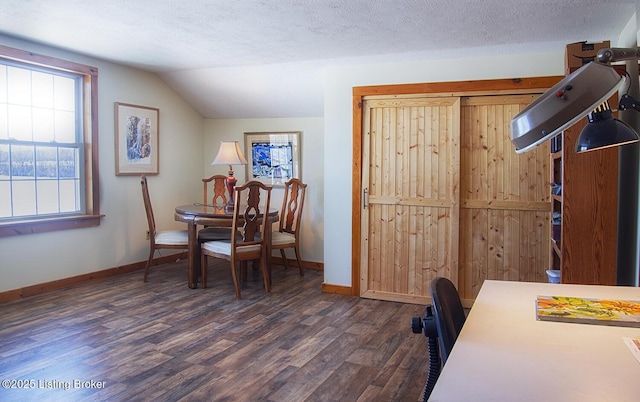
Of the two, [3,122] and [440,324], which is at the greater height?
[3,122]

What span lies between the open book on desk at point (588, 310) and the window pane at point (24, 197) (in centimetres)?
416

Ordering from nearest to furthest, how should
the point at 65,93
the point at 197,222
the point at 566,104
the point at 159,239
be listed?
the point at 566,104
the point at 197,222
the point at 65,93
the point at 159,239

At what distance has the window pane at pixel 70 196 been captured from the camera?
4473mm

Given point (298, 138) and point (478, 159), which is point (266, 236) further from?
point (478, 159)

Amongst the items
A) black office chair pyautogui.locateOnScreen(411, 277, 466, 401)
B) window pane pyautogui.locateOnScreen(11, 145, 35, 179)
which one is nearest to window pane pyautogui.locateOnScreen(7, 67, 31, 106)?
window pane pyautogui.locateOnScreen(11, 145, 35, 179)

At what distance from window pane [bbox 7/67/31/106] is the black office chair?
13.3 ft

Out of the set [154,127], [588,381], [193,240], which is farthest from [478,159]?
[154,127]

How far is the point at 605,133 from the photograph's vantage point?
1.43 m

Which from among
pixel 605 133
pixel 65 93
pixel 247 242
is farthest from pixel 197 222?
pixel 605 133

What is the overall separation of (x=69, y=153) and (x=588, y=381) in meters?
4.65

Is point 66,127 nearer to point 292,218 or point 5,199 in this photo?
point 5,199

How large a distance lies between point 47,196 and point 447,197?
11.8 ft

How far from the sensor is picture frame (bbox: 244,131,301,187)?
5563 millimetres

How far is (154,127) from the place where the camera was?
5.36m
